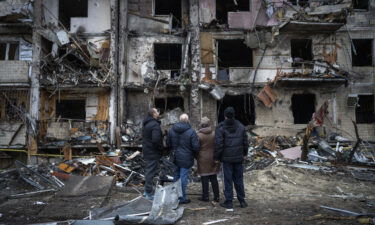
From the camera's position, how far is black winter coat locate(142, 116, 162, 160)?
235 inches

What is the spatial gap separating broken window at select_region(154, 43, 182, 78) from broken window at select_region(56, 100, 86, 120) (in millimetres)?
5339

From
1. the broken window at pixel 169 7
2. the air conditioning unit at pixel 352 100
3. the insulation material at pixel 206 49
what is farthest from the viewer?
the broken window at pixel 169 7

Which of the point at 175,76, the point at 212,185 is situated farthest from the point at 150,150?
the point at 175,76

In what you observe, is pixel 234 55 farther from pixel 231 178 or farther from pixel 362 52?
pixel 231 178

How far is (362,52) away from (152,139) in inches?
651

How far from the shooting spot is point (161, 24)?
52.3 feet

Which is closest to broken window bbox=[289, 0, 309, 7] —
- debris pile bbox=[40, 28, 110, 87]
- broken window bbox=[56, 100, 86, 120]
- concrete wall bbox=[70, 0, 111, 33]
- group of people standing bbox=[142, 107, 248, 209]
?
concrete wall bbox=[70, 0, 111, 33]

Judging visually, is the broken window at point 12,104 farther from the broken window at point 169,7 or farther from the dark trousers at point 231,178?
the dark trousers at point 231,178

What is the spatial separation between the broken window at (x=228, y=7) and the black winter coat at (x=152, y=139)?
1262cm

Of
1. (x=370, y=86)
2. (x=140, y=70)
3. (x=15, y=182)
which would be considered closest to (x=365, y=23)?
(x=370, y=86)

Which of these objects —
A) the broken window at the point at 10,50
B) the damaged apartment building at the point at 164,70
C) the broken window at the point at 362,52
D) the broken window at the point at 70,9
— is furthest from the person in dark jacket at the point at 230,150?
the broken window at the point at 10,50

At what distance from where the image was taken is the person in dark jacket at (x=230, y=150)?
5.47 meters

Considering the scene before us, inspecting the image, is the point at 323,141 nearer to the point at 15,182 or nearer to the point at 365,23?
the point at 365,23

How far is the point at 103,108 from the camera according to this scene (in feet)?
50.0
